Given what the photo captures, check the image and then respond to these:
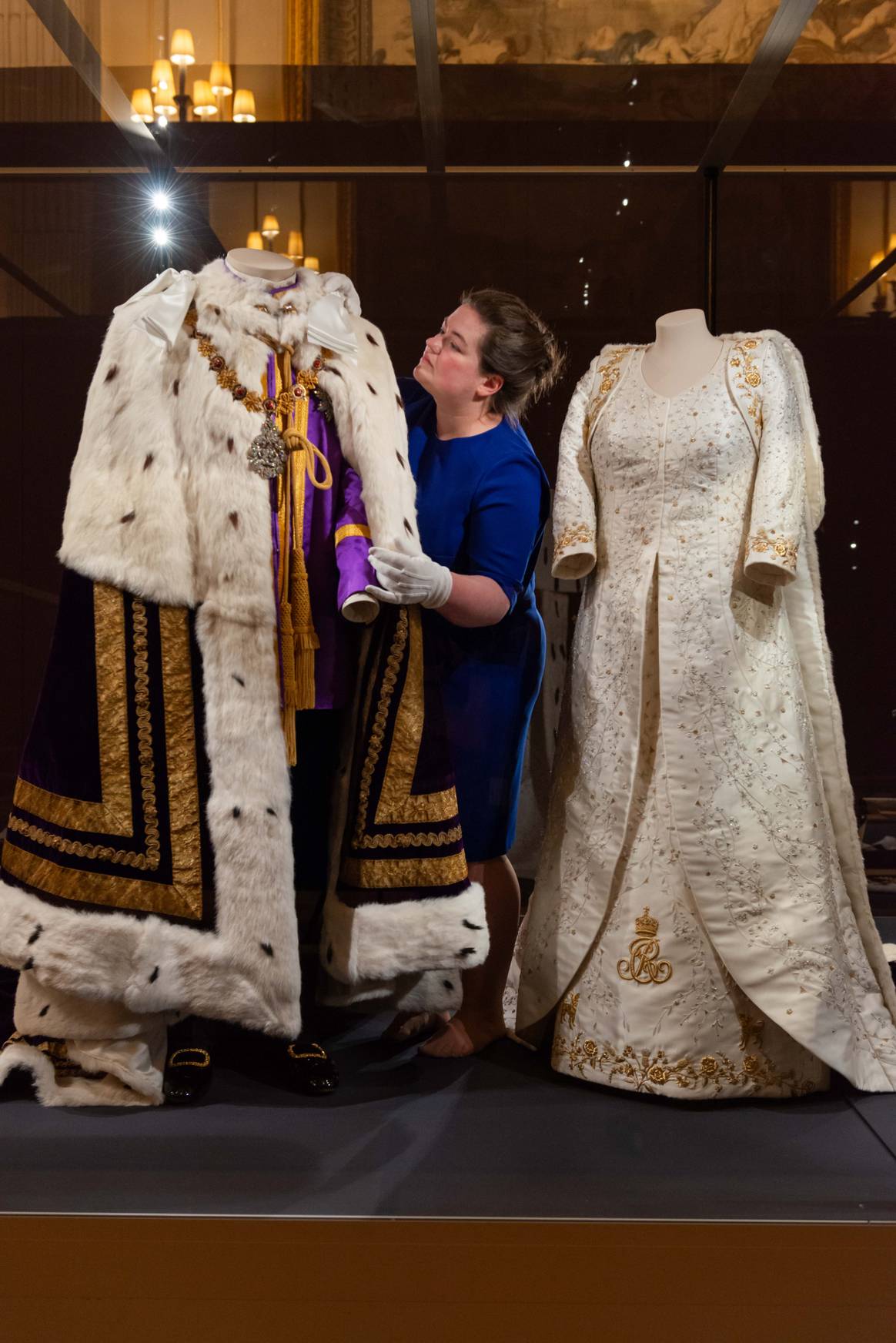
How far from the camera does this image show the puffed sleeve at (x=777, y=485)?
6.01 feet

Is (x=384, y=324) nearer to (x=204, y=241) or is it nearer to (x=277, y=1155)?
(x=204, y=241)

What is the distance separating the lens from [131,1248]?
1.46 m

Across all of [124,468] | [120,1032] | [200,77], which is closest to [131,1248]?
[120,1032]

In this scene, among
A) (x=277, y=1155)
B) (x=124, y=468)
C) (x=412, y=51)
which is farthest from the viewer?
(x=412, y=51)

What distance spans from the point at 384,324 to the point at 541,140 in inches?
15.4

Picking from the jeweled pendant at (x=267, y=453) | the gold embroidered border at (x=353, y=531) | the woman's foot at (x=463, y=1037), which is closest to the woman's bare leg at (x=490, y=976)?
the woman's foot at (x=463, y=1037)

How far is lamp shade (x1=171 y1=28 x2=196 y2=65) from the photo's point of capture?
1.81 m

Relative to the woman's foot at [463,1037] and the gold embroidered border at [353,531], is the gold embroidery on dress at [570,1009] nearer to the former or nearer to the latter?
the woman's foot at [463,1037]

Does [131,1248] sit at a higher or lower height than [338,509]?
lower

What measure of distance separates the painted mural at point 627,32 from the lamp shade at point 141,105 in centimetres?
36

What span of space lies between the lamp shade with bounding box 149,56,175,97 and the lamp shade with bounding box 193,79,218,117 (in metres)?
0.04

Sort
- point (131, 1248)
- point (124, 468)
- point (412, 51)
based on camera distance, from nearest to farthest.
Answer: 1. point (131, 1248)
2. point (124, 468)
3. point (412, 51)

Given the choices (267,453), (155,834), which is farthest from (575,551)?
(155,834)

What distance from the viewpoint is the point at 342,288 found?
185 centimetres
